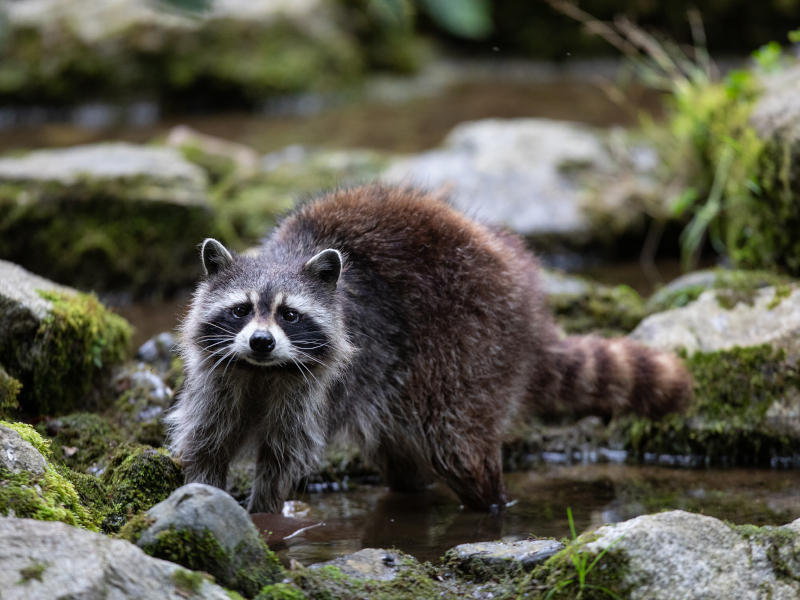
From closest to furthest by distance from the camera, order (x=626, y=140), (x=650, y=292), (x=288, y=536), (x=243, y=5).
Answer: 1. (x=288, y=536)
2. (x=650, y=292)
3. (x=626, y=140)
4. (x=243, y=5)

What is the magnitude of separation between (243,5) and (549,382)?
10.8 meters

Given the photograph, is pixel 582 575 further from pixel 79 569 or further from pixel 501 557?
pixel 79 569

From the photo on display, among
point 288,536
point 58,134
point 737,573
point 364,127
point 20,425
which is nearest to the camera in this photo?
point 737,573

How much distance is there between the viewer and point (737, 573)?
284 centimetres

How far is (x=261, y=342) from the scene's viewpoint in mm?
3441

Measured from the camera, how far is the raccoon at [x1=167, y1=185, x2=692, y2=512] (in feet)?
12.4

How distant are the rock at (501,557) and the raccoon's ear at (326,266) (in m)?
1.34

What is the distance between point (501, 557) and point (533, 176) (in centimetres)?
570

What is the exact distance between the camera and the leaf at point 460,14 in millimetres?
1310

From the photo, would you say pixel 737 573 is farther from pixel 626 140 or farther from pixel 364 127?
pixel 364 127

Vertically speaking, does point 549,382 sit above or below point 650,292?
below

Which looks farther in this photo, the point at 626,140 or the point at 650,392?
the point at 626,140

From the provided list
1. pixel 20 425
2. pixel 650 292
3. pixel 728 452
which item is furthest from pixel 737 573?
pixel 650 292

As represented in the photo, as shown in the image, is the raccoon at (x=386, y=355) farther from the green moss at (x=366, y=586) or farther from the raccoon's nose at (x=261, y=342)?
the green moss at (x=366, y=586)
